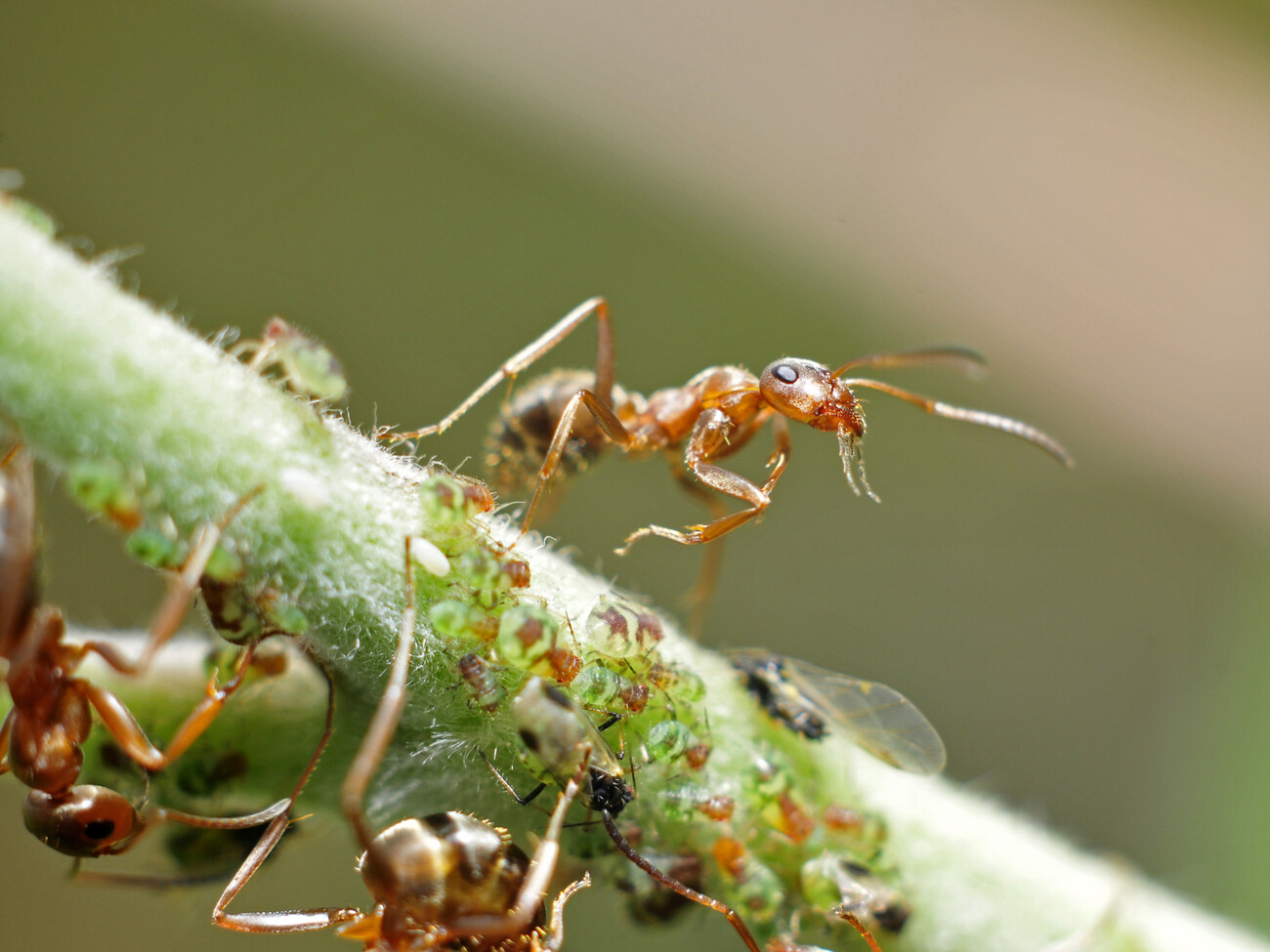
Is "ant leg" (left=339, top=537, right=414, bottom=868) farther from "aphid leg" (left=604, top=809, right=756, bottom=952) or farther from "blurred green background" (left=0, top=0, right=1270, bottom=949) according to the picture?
"blurred green background" (left=0, top=0, right=1270, bottom=949)

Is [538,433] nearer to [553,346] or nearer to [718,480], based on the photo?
[553,346]

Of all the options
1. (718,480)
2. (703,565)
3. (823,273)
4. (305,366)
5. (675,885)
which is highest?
(823,273)

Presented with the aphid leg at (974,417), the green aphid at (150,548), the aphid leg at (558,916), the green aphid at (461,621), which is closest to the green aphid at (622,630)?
the green aphid at (461,621)

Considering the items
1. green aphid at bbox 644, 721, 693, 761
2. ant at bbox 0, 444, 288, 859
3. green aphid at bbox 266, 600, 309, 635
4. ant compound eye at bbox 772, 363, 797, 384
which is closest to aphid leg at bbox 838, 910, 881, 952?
green aphid at bbox 644, 721, 693, 761

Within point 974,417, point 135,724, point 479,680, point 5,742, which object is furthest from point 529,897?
point 974,417

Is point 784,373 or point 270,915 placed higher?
point 784,373

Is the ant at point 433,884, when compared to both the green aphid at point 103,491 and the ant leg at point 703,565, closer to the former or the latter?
the green aphid at point 103,491

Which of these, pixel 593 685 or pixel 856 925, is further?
pixel 856 925
